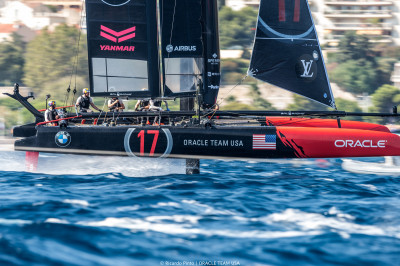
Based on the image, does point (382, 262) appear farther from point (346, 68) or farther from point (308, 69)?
point (346, 68)

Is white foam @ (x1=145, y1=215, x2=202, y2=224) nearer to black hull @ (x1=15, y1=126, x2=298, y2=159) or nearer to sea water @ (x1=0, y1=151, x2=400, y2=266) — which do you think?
sea water @ (x1=0, y1=151, x2=400, y2=266)

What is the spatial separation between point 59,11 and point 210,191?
62.6 m

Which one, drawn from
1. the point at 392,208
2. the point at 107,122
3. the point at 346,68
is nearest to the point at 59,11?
the point at 346,68

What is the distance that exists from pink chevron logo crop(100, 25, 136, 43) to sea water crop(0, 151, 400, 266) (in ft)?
8.89

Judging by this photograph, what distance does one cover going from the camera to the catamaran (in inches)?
390

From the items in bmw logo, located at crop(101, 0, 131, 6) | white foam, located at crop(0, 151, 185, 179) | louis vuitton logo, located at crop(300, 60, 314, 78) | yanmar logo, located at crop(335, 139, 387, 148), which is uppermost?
bmw logo, located at crop(101, 0, 131, 6)

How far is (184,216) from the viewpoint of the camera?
697cm

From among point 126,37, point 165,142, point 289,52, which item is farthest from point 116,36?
point 289,52

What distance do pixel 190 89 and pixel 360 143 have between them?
3951 millimetres

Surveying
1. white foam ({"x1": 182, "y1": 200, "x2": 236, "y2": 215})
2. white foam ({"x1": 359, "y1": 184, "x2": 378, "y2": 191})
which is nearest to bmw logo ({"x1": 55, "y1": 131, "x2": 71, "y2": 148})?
white foam ({"x1": 182, "y1": 200, "x2": 236, "y2": 215})

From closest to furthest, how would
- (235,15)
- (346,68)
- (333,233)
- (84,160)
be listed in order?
(333,233) < (84,160) < (346,68) < (235,15)

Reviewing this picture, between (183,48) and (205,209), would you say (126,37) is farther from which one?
(205,209)

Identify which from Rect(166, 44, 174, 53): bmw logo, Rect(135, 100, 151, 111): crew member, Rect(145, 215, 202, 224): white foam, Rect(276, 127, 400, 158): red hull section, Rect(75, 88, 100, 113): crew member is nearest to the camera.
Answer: Rect(145, 215, 202, 224): white foam

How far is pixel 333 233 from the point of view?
20.5ft
